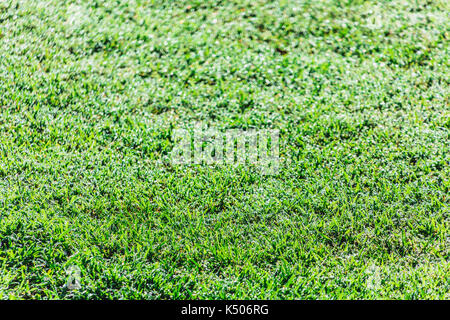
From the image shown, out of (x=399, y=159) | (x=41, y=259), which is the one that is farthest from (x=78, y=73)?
(x=399, y=159)

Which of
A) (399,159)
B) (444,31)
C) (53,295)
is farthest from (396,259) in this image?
(444,31)

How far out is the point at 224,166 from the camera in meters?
4.41

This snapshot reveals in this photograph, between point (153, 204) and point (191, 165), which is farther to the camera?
point (191, 165)

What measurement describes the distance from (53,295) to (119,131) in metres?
1.76

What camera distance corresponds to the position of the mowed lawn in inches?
143

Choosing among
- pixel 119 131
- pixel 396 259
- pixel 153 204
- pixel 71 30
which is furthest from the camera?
pixel 71 30

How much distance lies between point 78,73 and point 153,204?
6.73 ft

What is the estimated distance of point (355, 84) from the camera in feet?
17.1

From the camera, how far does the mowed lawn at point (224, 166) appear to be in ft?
11.9

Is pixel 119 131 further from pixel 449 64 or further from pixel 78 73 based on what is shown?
pixel 449 64
